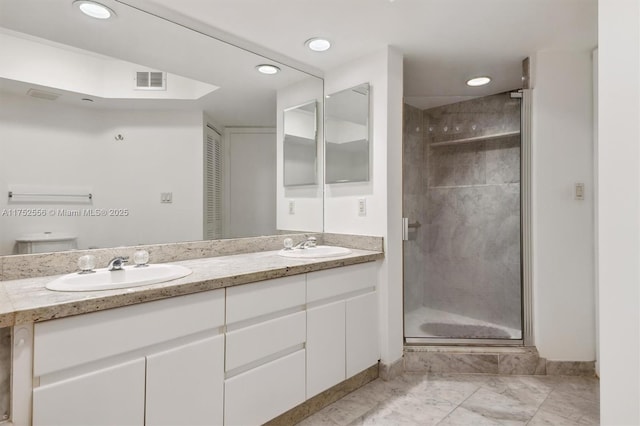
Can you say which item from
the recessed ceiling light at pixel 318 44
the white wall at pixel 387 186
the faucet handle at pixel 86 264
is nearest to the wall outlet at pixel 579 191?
the white wall at pixel 387 186

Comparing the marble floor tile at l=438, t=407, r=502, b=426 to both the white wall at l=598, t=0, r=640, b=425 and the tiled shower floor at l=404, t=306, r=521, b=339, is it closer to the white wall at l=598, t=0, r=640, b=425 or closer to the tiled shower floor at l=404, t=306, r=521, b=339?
the tiled shower floor at l=404, t=306, r=521, b=339

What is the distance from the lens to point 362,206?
2.42 metres

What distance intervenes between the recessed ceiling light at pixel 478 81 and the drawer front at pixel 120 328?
2.65 meters

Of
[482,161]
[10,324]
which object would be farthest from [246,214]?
[482,161]

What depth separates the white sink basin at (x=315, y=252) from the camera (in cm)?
210

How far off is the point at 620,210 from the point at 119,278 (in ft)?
6.33

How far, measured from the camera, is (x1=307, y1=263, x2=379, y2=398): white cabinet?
1853mm

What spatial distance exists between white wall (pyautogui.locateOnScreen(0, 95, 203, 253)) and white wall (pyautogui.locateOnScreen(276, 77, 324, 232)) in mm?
650

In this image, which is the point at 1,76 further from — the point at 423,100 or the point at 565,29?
the point at 565,29

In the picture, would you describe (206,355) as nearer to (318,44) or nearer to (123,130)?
(123,130)

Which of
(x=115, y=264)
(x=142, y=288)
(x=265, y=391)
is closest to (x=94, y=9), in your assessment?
(x=115, y=264)

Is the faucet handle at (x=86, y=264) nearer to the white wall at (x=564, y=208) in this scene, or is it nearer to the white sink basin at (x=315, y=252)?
the white sink basin at (x=315, y=252)

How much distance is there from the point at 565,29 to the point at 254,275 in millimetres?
2336

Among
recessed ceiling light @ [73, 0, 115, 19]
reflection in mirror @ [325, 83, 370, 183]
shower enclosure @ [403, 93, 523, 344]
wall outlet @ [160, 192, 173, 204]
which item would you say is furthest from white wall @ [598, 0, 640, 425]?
recessed ceiling light @ [73, 0, 115, 19]
